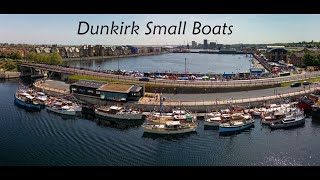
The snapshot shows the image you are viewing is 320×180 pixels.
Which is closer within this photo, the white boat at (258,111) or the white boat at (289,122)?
the white boat at (289,122)

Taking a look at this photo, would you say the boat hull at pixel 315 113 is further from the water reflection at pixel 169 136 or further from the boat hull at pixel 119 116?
the boat hull at pixel 119 116

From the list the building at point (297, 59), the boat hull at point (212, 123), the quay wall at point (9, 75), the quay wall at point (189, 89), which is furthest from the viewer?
the building at point (297, 59)

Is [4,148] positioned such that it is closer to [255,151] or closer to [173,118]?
A: [173,118]

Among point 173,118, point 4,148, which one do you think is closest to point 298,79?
point 173,118

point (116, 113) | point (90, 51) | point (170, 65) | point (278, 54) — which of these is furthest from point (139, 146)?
point (90, 51)

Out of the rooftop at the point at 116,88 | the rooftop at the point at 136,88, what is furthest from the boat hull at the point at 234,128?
the rooftop at the point at 116,88

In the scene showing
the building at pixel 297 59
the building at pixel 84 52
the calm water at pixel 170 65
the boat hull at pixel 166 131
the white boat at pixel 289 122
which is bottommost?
the boat hull at pixel 166 131

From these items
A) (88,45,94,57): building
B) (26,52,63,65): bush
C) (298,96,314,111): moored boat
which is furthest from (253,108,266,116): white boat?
(88,45,94,57): building
